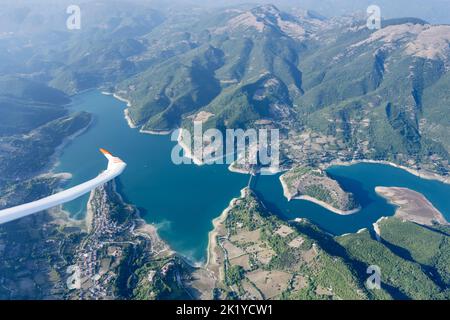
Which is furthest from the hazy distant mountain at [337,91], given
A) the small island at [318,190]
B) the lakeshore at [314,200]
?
the lakeshore at [314,200]

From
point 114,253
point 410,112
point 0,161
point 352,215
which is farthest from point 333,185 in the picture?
point 0,161

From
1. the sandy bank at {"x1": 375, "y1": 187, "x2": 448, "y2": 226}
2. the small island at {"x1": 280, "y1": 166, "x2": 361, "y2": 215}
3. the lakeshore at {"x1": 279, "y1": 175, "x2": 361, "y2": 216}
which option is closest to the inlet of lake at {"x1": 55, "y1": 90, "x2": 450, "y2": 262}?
the lakeshore at {"x1": 279, "y1": 175, "x2": 361, "y2": 216}

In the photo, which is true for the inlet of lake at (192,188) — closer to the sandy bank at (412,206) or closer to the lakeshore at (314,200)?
the lakeshore at (314,200)

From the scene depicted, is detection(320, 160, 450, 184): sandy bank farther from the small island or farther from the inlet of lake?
the small island

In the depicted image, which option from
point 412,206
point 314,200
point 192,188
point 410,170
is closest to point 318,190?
point 314,200

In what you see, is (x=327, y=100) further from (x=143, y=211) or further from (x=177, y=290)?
(x=177, y=290)
